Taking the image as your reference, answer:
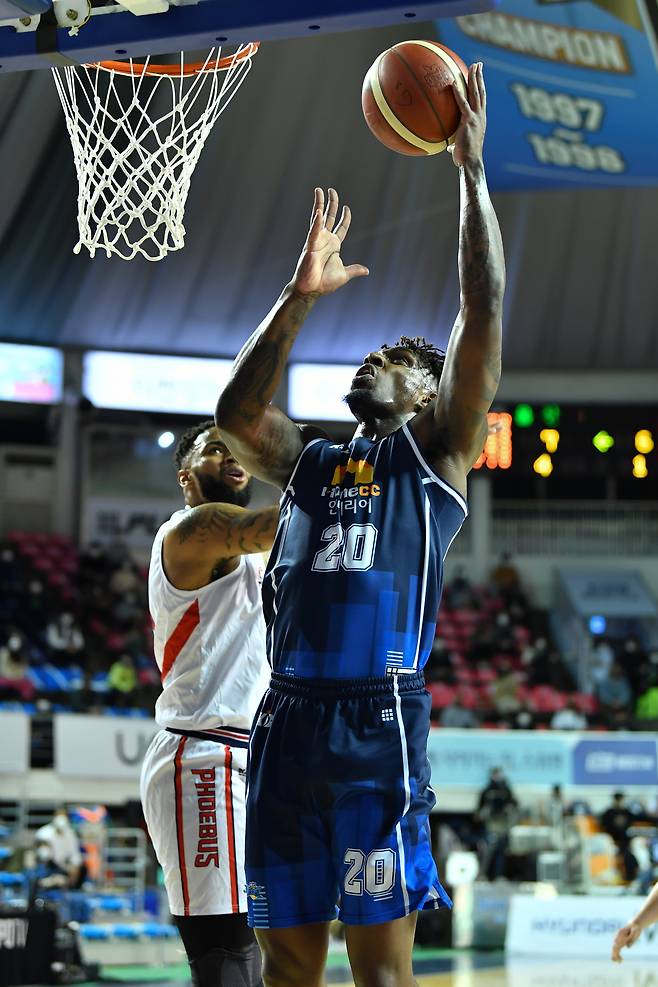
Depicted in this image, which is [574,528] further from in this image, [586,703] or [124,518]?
[124,518]

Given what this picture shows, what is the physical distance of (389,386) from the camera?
3.85m

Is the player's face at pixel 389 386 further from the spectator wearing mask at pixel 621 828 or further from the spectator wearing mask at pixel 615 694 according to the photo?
the spectator wearing mask at pixel 615 694

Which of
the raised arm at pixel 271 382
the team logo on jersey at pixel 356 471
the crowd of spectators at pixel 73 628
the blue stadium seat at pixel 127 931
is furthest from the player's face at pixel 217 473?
the crowd of spectators at pixel 73 628

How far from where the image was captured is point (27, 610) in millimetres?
20922

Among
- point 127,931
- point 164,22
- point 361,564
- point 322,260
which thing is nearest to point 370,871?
point 361,564

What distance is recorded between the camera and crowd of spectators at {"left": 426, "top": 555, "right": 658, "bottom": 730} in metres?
19.8

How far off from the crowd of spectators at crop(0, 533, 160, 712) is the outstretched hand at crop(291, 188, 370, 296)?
14133 mm

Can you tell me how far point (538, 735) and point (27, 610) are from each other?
29.1 ft

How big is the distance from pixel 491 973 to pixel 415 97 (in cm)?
976

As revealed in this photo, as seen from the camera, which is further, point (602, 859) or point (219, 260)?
point (219, 260)

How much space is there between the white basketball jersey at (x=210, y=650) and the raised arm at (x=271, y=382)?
1.00 m

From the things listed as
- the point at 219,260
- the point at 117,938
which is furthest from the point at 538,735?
the point at 219,260

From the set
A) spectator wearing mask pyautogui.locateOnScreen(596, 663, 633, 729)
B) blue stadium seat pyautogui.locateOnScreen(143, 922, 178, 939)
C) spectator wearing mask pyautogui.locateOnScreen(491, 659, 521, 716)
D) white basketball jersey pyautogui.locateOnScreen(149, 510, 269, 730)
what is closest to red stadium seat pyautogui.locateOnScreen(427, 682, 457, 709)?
spectator wearing mask pyautogui.locateOnScreen(491, 659, 521, 716)

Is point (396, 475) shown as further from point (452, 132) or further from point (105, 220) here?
point (105, 220)
